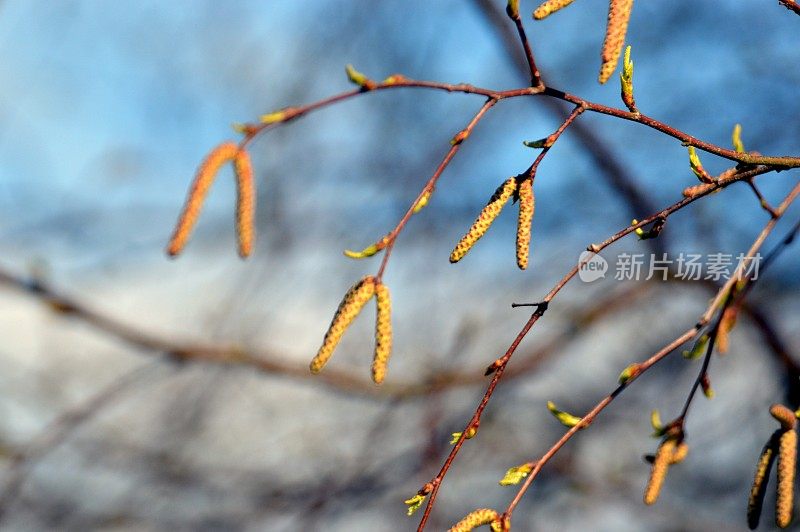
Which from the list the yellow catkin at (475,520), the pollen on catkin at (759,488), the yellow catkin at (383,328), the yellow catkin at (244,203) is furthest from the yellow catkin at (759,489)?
the yellow catkin at (244,203)

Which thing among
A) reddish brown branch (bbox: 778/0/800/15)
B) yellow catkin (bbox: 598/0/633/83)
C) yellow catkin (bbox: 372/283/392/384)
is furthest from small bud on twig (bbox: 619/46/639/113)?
yellow catkin (bbox: 372/283/392/384)

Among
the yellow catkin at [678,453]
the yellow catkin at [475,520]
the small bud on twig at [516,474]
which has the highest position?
the small bud on twig at [516,474]

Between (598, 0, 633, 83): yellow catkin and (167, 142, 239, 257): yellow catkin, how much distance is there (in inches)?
12.7

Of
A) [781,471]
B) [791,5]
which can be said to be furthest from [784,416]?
[791,5]

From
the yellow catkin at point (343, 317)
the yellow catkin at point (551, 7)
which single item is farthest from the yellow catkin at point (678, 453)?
the yellow catkin at point (551, 7)

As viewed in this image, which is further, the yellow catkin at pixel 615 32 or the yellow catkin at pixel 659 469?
the yellow catkin at pixel 659 469

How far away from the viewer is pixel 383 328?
761mm

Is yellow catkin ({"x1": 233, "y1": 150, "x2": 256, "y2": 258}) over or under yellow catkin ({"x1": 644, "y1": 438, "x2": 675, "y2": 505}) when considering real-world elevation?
over

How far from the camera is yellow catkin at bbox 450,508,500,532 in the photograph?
26.8 inches

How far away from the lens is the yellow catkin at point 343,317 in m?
0.72

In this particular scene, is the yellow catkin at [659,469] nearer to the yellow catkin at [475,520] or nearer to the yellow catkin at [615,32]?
the yellow catkin at [475,520]

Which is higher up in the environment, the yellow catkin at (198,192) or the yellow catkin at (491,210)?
the yellow catkin at (198,192)

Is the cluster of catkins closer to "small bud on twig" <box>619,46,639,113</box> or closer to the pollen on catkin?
the pollen on catkin

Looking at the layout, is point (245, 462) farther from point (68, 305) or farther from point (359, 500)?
point (68, 305)
